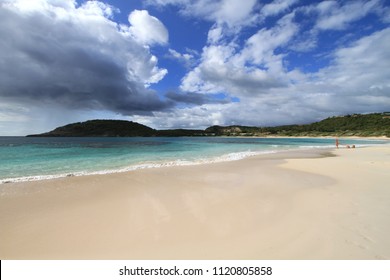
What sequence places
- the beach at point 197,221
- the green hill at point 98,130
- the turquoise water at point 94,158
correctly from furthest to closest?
1. the green hill at point 98,130
2. the turquoise water at point 94,158
3. the beach at point 197,221

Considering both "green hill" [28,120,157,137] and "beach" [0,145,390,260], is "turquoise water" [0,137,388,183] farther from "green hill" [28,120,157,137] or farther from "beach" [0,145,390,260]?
"green hill" [28,120,157,137]

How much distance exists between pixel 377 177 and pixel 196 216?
940cm

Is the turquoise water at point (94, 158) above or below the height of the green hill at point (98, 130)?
below

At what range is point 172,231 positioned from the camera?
4.16 meters

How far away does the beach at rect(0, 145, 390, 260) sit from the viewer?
3.42m

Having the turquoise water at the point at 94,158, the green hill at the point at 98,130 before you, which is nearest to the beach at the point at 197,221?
the turquoise water at the point at 94,158

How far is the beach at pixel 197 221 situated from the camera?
135 inches

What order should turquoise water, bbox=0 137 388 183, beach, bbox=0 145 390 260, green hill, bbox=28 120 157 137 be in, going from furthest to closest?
green hill, bbox=28 120 157 137
turquoise water, bbox=0 137 388 183
beach, bbox=0 145 390 260

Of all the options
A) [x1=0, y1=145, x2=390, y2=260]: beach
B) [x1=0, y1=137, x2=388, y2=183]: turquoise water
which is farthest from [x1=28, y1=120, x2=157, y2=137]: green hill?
[x1=0, y1=145, x2=390, y2=260]: beach

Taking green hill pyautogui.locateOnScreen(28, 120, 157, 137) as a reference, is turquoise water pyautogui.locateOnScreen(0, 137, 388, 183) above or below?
below

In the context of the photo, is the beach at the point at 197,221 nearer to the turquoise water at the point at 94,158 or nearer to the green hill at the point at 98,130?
the turquoise water at the point at 94,158

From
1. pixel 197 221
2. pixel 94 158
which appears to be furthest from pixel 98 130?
pixel 197 221

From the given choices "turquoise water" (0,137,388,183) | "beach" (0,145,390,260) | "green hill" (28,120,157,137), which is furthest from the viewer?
"green hill" (28,120,157,137)

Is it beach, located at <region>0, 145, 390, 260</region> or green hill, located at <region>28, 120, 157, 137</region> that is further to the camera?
green hill, located at <region>28, 120, 157, 137</region>
